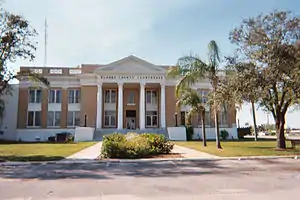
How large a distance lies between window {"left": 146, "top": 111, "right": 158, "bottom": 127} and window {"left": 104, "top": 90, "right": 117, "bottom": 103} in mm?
5375

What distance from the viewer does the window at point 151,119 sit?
42.4m

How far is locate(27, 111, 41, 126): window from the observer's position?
40.9m

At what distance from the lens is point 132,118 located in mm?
42812

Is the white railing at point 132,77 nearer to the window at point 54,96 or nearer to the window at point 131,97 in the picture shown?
the window at point 131,97

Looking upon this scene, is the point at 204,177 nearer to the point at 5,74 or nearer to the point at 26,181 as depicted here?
the point at 26,181

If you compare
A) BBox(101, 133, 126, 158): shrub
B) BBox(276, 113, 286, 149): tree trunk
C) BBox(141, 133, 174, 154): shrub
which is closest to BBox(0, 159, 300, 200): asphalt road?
BBox(101, 133, 126, 158): shrub

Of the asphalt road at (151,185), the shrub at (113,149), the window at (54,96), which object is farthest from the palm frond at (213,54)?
the window at (54,96)

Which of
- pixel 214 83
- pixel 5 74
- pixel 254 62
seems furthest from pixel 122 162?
pixel 254 62

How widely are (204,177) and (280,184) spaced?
2270 millimetres

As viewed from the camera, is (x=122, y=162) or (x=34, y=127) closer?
(x=122, y=162)

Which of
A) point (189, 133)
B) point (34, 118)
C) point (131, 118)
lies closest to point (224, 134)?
point (189, 133)

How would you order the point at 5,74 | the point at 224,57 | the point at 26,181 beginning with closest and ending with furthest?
the point at 26,181
the point at 5,74
the point at 224,57

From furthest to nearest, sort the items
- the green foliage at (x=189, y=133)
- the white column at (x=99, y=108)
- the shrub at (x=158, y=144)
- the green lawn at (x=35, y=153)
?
the white column at (x=99, y=108) < the green foliage at (x=189, y=133) < the shrub at (x=158, y=144) < the green lawn at (x=35, y=153)

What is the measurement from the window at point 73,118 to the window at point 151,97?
33.9 ft
